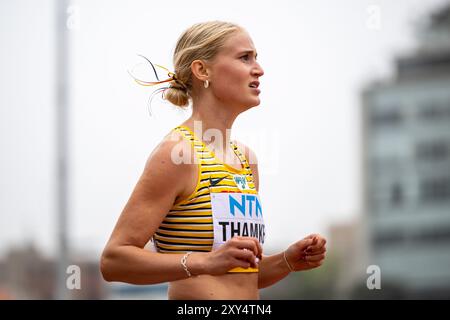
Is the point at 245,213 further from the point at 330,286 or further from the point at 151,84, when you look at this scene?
the point at 330,286

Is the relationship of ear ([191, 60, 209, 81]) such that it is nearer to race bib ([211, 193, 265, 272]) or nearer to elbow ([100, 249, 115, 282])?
race bib ([211, 193, 265, 272])

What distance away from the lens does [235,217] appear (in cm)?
389

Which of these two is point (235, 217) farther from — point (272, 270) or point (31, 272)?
point (31, 272)

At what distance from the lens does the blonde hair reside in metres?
4.05

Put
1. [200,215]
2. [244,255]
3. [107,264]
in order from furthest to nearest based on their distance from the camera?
[200,215], [107,264], [244,255]

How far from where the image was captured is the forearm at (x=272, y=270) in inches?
164

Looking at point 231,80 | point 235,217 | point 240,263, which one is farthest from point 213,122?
point 240,263

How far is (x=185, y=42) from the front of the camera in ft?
13.6

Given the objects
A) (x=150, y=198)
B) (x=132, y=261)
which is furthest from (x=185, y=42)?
(x=132, y=261)

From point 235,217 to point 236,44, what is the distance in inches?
29.9

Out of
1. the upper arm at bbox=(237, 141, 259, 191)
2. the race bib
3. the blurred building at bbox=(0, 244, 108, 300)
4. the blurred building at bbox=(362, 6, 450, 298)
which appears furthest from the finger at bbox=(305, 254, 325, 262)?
the blurred building at bbox=(362, 6, 450, 298)

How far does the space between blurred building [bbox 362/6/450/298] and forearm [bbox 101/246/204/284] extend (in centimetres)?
8216

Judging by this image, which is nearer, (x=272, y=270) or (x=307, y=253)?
(x=307, y=253)

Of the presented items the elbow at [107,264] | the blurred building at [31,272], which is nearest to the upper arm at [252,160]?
the elbow at [107,264]
